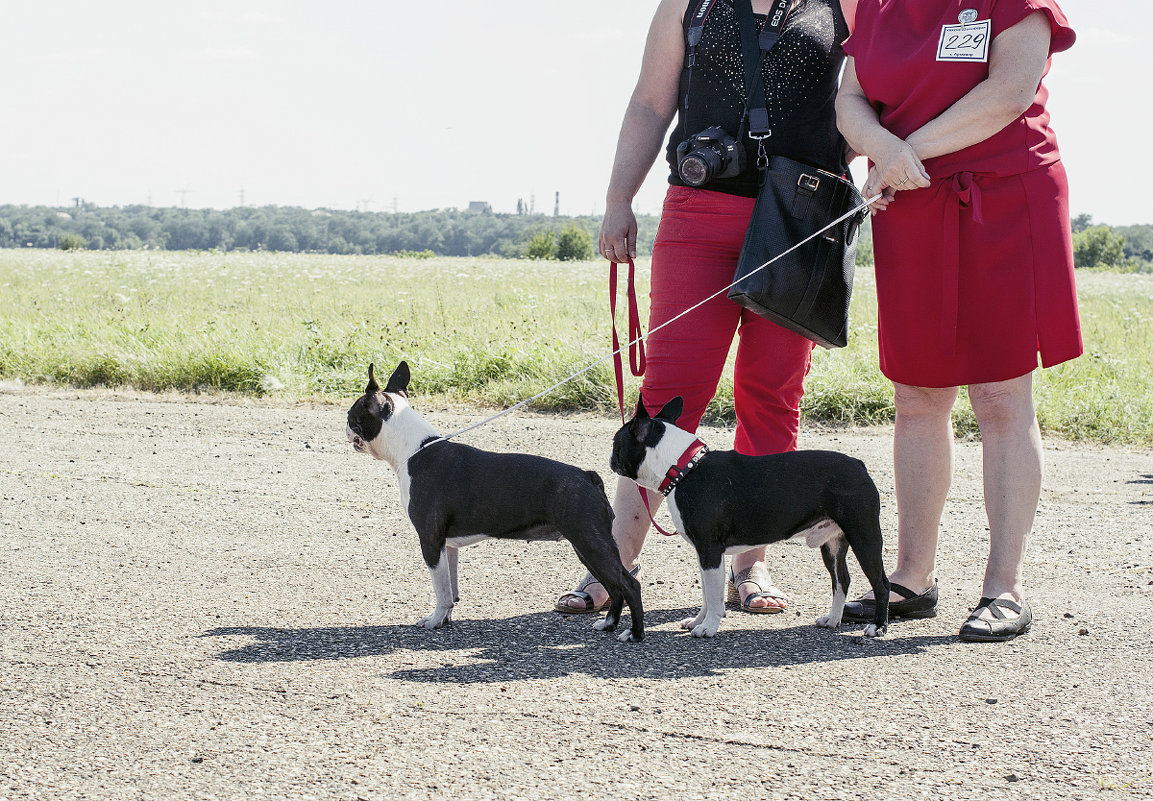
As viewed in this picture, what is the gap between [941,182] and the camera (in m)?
3.97

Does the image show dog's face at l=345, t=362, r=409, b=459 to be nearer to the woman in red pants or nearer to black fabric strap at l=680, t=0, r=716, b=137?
the woman in red pants

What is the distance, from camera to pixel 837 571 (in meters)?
4.10

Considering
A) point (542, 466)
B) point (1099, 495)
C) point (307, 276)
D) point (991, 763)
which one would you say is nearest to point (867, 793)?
point (991, 763)

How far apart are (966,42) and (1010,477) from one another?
1.62m

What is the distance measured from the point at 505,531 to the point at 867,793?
1752mm

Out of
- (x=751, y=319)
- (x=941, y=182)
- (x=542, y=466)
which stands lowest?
(x=542, y=466)

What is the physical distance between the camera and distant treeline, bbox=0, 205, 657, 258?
3519 inches

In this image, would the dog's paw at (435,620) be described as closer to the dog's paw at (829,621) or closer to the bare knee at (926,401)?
the dog's paw at (829,621)

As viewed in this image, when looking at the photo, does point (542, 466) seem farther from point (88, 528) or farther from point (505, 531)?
point (88, 528)

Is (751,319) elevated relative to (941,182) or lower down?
lower down

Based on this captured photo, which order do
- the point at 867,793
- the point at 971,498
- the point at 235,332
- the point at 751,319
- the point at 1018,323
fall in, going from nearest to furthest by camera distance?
the point at 867,793
the point at 1018,323
the point at 751,319
the point at 971,498
the point at 235,332

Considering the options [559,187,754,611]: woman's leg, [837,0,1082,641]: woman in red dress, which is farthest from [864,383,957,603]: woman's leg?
[559,187,754,611]: woman's leg

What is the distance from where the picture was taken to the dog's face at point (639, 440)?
4.00 meters

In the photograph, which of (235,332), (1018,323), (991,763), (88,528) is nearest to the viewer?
(991,763)
